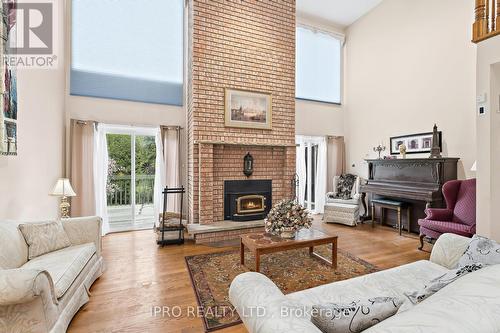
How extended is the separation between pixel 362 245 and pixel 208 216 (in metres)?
2.61

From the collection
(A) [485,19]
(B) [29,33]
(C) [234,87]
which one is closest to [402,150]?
(A) [485,19]

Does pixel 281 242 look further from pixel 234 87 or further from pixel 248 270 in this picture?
pixel 234 87

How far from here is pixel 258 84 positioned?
15.0ft

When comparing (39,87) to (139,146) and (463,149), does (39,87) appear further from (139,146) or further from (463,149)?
(463,149)

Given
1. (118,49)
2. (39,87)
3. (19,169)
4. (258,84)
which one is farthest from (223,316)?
(118,49)

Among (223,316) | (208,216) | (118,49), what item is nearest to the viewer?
(223,316)

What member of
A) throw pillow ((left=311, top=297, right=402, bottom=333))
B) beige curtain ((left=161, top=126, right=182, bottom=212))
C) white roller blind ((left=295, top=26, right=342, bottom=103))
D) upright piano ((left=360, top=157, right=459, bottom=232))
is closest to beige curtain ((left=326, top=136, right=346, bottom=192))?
upright piano ((left=360, top=157, right=459, bottom=232))

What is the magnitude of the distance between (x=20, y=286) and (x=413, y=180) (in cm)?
532

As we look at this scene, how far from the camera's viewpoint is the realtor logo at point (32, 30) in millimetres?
2635

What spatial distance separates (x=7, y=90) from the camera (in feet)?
7.63

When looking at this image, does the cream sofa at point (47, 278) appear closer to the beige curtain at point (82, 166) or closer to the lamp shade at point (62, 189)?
the lamp shade at point (62, 189)

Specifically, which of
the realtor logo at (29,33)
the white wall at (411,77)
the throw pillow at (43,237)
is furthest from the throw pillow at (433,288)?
the white wall at (411,77)

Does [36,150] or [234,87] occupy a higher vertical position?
[234,87]

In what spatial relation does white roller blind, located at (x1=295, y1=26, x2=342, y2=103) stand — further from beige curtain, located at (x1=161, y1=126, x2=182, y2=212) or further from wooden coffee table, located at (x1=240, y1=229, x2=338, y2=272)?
wooden coffee table, located at (x1=240, y1=229, x2=338, y2=272)
